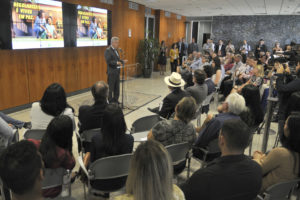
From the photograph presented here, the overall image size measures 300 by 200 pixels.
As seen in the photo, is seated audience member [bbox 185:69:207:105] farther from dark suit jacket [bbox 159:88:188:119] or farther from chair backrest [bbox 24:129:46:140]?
chair backrest [bbox 24:129:46:140]

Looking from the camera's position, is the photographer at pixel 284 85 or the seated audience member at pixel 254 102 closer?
the seated audience member at pixel 254 102

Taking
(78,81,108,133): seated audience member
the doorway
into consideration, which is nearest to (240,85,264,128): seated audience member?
(78,81,108,133): seated audience member

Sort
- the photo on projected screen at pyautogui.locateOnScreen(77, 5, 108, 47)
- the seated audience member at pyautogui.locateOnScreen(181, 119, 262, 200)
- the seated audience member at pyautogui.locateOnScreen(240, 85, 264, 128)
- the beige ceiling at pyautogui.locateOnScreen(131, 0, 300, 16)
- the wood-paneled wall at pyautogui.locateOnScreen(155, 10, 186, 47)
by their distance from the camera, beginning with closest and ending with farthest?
the seated audience member at pyautogui.locateOnScreen(181, 119, 262, 200)
the seated audience member at pyautogui.locateOnScreen(240, 85, 264, 128)
the photo on projected screen at pyautogui.locateOnScreen(77, 5, 108, 47)
the beige ceiling at pyautogui.locateOnScreen(131, 0, 300, 16)
the wood-paneled wall at pyautogui.locateOnScreen(155, 10, 186, 47)

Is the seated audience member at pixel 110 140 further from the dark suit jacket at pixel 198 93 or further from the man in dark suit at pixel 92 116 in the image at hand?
the dark suit jacket at pixel 198 93

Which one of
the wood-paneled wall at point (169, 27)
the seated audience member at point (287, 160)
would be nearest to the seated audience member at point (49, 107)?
the seated audience member at point (287, 160)

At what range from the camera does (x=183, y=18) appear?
1648 cm

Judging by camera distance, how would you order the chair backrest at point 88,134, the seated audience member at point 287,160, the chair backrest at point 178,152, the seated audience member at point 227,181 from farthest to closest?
the chair backrest at point 88,134 → the chair backrest at point 178,152 → the seated audience member at point 287,160 → the seated audience member at point 227,181

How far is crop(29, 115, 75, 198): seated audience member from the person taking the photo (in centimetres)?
192

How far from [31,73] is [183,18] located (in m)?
13.0

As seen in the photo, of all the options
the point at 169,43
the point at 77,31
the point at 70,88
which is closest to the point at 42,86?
the point at 70,88

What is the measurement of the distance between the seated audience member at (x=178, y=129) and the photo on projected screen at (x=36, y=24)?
413 centimetres

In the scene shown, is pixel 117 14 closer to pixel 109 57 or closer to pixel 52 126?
pixel 109 57

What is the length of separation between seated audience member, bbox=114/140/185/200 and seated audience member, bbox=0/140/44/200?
46 cm

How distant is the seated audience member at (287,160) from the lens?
1.87m
